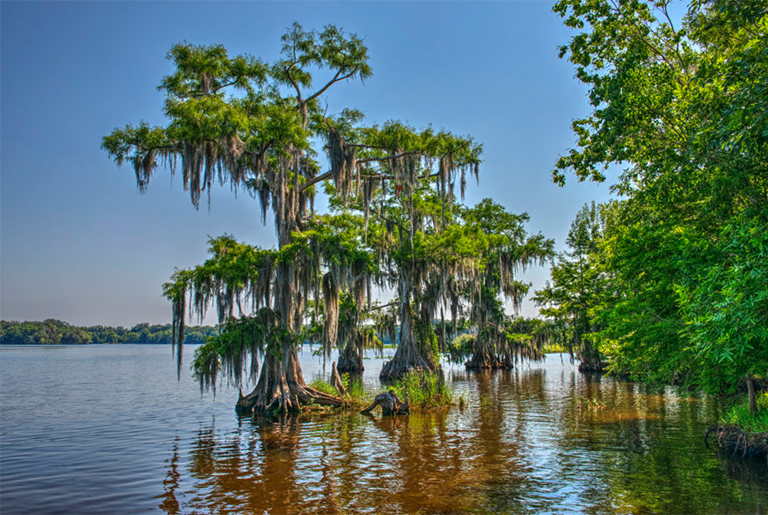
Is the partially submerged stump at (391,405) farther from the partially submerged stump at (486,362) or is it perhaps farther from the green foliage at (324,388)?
the partially submerged stump at (486,362)

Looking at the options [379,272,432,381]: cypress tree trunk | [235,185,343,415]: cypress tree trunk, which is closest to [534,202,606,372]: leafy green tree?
[379,272,432,381]: cypress tree trunk

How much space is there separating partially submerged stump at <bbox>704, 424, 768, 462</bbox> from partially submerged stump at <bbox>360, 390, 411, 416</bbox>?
9.53m

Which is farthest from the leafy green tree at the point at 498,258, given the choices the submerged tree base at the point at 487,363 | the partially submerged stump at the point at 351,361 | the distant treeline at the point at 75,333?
the distant treeline at the point at 75,333

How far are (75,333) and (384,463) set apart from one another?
191460 mm

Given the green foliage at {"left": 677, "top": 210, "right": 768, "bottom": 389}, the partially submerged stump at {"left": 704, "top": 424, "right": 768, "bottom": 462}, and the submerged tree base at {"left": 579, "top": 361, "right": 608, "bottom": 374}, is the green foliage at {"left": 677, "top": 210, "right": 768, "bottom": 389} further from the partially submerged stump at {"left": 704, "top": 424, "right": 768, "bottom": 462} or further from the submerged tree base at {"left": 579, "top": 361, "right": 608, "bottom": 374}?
the submerged tree base at {"left": 579, "top": 361, "right": 608, "bottom": 374}

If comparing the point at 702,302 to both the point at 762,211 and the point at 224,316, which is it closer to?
the point at 762,211

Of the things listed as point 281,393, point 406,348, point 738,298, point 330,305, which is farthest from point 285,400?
point 738,298

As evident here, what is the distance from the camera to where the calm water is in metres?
8.30

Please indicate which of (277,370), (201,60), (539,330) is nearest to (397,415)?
(277,370)

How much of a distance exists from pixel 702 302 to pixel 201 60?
685 inches

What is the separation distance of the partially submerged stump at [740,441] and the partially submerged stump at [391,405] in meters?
9.53

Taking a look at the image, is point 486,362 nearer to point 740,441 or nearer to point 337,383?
point 337,383

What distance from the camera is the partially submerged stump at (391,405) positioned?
1759 centimetres

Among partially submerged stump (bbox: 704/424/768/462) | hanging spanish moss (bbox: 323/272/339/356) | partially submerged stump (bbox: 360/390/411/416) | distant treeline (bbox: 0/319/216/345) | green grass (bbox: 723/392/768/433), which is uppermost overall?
hanging spanish moss (bbox: 323/272/339/356)
